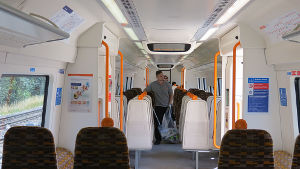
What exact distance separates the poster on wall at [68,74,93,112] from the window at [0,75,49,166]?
0.38 metres

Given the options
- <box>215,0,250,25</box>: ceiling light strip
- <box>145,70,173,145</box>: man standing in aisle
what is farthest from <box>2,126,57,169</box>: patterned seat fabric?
<box>145,70,173,145</box>: man standing in aisle

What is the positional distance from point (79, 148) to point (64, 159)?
1.42 m

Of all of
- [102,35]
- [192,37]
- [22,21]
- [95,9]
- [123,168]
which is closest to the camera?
[22,21]

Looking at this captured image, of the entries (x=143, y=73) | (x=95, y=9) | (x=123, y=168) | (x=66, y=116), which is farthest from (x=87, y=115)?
(x=143, y=73)

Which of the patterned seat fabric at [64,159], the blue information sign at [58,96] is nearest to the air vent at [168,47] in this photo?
the blue information sign at [58,96]

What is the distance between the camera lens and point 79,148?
6.93 feet

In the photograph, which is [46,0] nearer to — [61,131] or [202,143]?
[61,131]

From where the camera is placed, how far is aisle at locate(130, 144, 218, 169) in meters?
4.91

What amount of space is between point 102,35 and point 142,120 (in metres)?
1.77

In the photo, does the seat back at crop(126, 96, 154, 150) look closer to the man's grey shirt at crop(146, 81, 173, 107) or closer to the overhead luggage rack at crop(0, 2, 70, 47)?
the man's grey shirt at crop(146, 81, 173, 107)

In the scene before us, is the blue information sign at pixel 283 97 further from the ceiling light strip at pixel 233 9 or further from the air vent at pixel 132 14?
the air vent at pixel 132 14

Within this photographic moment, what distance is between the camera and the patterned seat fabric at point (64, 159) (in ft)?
10.7

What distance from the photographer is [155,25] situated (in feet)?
12.8

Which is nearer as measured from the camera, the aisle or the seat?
the seat
